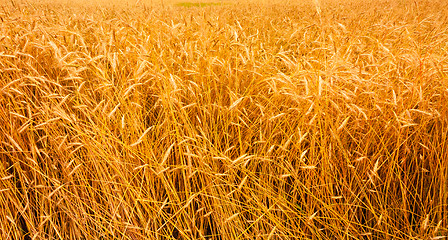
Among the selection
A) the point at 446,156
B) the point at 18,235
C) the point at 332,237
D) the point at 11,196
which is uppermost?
the point at 446,156

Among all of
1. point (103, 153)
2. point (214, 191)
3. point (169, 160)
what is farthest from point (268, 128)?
point (103, 153)

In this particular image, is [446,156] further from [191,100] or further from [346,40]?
[346,40]

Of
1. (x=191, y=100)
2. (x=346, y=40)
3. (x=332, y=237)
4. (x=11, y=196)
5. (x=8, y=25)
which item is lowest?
(x=332, y=237)

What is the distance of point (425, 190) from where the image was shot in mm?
1392

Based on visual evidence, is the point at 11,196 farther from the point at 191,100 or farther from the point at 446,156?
the point at 446,156

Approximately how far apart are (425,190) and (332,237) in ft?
1.61

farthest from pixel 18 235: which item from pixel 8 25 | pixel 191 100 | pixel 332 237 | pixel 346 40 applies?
pixel 346 40

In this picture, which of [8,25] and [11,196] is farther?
[8,25]

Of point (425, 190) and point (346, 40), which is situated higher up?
point (346, 40)

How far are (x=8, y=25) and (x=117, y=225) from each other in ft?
5.72

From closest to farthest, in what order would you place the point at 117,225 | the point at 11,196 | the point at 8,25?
the point at 117,225 → the point at 11,196 → the point at 8,25

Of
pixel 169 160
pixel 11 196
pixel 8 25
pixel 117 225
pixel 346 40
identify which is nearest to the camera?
pixel 117 225

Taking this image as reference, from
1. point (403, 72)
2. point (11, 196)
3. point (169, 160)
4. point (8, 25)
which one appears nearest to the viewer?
point (11, 196)

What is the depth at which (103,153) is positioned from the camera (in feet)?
4.13
